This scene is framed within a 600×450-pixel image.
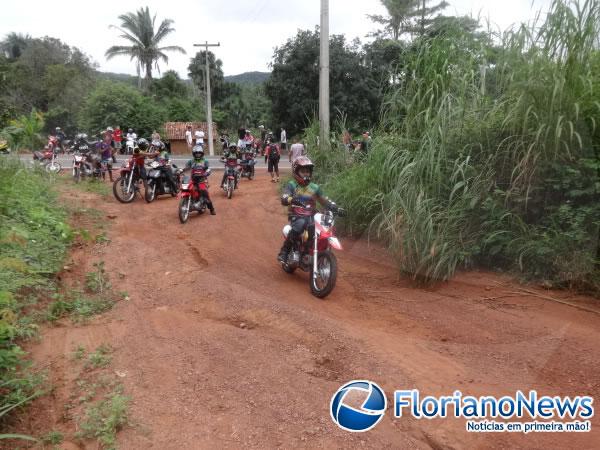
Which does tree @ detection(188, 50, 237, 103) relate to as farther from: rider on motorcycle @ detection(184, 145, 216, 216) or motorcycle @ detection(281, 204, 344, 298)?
motorcycle @ detection(281, 204, 344, 298)

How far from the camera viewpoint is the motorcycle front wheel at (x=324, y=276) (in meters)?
5.32

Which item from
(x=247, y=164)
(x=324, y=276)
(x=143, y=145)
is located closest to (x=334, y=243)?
(x=324, y=276)

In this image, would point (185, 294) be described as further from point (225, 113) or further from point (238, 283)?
point (225, 113)

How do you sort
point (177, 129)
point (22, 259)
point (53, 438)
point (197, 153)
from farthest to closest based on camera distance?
point (177, 129) → point (197, 153) → point (22, 259) → point (53, 438)

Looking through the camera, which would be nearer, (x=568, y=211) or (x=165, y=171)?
(x=568, y=211)

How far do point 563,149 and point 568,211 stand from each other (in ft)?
2.44

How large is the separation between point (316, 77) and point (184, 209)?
15.8 meters

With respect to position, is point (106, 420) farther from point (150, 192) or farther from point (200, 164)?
point (150, 192)

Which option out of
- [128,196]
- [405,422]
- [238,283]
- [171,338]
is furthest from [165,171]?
[405,422]

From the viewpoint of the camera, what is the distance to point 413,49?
7293mm

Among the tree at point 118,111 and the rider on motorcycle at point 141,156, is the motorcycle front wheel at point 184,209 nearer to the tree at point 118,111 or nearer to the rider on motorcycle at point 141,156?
the rider on motorcycle at point 141,156

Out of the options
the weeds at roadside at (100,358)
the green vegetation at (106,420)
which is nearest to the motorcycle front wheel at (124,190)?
the weeds at roadside at (100,358)

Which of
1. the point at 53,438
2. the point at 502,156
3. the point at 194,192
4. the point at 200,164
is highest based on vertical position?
the point at 502,156

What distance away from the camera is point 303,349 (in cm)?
403
